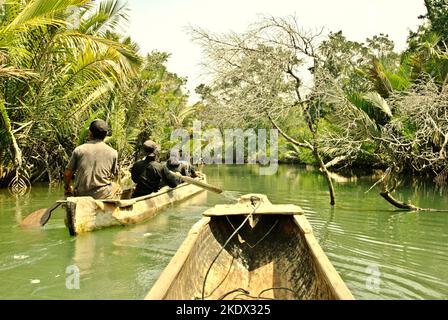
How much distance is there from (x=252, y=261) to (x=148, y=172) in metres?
4.83

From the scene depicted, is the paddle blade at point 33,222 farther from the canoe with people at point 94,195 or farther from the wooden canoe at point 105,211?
the wooden canoe at point 105,211

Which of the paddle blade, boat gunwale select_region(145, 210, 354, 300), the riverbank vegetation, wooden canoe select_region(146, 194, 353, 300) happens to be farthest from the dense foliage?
boat gunwale select_region(145, 210, 354, 300)

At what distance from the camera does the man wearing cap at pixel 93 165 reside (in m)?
7.33

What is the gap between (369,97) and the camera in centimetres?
1456

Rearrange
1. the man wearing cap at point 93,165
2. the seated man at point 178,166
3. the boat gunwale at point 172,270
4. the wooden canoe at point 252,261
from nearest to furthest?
the boat gunwale at point 172,270 < the wooden canoe at point 252,261 < the man wearing cap at point 93,165 < the seated man at point 178,166

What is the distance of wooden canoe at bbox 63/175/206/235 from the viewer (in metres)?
7.18

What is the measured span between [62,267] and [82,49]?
25.5 ft

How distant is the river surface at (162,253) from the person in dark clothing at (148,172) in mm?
717

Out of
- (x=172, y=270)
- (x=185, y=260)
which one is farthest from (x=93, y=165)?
(x=172, y=270)

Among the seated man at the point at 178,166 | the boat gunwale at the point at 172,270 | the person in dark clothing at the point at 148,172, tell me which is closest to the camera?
the boat gunwale at the point at 172,270

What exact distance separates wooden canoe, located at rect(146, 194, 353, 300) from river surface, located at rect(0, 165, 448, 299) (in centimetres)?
74

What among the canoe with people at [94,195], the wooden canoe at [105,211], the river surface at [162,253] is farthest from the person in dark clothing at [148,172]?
the canoe with people at [94,195]

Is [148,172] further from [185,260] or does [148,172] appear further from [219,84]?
[185,260]

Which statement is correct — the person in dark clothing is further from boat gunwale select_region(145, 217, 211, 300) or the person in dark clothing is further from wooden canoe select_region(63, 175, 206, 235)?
boat gunwale select_region(145, 217, 211, 300)
